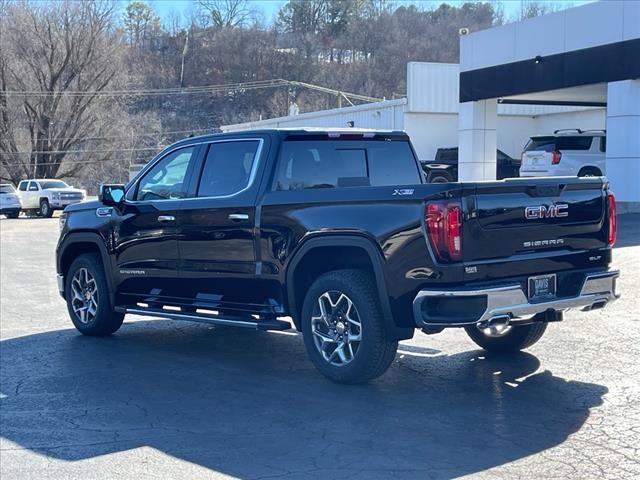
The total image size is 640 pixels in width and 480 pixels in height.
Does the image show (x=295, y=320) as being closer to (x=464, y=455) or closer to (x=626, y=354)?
(x=464, y=455)

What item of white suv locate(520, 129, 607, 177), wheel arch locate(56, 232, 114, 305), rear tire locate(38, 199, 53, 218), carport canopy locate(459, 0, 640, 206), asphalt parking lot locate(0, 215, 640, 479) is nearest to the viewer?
asphalt parking lot locate(0, 215, 640, 479)

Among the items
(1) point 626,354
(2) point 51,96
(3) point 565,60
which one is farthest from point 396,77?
(1) point 626,354

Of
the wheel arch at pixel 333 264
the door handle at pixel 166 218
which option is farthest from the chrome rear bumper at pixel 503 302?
the door handle at pixel 166 218

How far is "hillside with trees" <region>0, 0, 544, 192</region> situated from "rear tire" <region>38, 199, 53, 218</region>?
18.2m

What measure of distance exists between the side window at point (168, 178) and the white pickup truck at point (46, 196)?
3215 centimetres

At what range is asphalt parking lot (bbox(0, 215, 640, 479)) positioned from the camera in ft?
18.2

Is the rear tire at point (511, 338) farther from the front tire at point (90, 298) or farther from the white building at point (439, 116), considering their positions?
the white building at point (439, 116)

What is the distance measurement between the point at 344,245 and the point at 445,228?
3.15 ft

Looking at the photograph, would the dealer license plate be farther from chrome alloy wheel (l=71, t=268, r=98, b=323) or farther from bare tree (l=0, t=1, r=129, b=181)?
bare tree (l=0, t=1, r=129, b=181)

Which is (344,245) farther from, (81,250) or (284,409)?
(81,250)

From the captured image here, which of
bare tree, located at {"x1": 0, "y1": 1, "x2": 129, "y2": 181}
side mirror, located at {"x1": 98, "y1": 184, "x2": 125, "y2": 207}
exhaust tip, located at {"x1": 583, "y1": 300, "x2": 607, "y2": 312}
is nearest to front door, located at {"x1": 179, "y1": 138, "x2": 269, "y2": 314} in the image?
side mirror, located at {"x1": 98, "y1": 184, "x2": 125, "y2": 207}

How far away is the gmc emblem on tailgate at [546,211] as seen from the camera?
6750 millimetres

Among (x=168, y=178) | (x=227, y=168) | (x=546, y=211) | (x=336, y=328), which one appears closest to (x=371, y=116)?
(x=168, y=178)

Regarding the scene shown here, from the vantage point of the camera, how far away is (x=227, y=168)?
8422 mm
